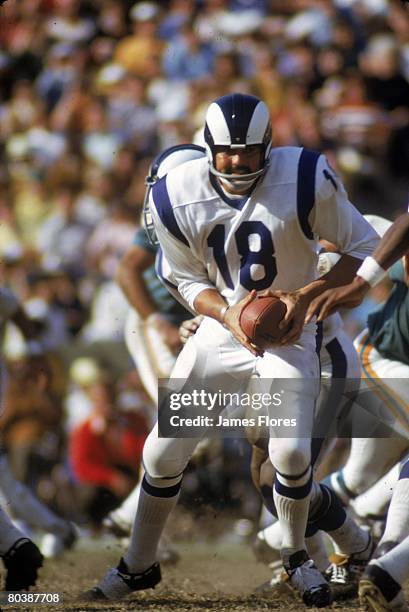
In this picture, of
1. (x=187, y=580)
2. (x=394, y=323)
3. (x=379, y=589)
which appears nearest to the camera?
(x=379, y=589)

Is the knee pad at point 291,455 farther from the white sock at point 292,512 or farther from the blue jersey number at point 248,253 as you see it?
the blue jersey number at point 248,253

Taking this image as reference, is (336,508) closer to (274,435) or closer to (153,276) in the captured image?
(274,435)

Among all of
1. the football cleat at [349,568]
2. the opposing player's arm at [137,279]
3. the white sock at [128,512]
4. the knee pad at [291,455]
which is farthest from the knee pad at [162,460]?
the opposing player's arm at [137,279]

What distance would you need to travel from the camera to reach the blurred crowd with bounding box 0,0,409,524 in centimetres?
593

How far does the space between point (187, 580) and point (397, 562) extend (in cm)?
171

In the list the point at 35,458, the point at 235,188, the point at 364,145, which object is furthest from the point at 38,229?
the point at 235,188

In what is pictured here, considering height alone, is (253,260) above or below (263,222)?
below

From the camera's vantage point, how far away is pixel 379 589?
345 centimetres

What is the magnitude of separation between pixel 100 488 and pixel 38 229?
183 centimetres

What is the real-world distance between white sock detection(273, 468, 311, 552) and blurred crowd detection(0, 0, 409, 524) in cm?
191

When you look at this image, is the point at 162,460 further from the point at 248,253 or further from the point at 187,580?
the point at 187,580

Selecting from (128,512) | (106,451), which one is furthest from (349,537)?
(106,451)

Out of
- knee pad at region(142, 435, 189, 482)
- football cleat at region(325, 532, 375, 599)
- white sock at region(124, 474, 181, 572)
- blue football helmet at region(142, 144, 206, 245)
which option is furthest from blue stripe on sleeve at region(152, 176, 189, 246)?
football cleat at region(325, 532, 375, 599)

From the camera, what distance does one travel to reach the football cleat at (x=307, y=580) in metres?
3.80
